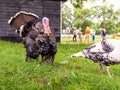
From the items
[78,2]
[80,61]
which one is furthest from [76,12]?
[80,61]

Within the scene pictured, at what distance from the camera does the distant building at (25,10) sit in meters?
25.9

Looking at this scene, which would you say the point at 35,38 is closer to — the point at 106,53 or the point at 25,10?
the point at 106,53

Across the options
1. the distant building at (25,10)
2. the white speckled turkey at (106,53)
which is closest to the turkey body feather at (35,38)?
the white speckled turkey at (106,53)

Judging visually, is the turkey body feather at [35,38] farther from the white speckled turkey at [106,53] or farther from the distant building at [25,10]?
the distant building at [25,10]

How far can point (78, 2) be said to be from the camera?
2895cm

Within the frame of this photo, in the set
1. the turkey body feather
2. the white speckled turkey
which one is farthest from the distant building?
the white speckled turkey

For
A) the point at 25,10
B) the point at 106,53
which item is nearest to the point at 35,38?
the point at 106,53

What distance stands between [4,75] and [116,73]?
4005 millimetres

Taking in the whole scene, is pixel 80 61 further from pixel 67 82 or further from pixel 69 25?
pixel 69 25

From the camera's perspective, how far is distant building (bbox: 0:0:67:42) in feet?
84.9

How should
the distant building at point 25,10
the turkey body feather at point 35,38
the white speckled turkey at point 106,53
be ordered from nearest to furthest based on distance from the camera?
the white speckled turkey at point 106,53, the turkey body feather at point 35,38, the distant building at point 25,10

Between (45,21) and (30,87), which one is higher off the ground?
(45,21)

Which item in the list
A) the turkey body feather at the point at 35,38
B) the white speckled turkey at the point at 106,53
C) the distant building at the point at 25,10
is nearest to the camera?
the white speckled turkey at the point at 106,53

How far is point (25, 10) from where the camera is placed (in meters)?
26.5
